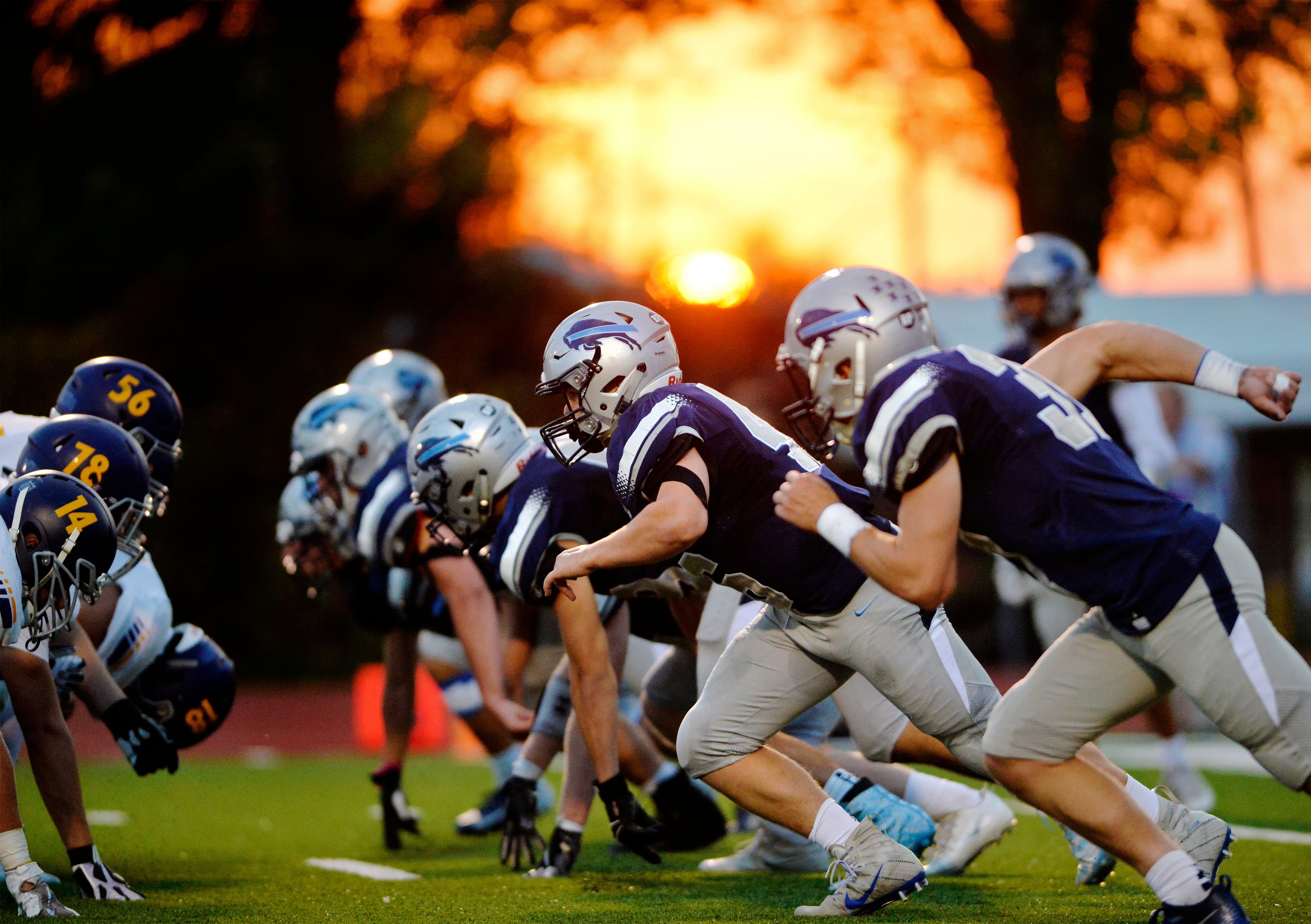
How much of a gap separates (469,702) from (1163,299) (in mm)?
12897

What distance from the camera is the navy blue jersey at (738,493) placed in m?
3.71

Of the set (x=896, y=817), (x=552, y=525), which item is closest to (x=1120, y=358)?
(x=896, y=817)

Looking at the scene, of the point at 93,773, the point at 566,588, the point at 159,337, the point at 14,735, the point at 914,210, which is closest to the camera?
the point at 566,588

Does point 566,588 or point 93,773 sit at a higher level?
point 566,588

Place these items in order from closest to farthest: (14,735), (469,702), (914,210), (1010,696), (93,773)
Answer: (1010,696)
(14,735)
(469,702)
(93,773)
(914,210)

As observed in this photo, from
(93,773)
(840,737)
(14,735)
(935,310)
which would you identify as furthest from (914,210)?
(14,735)

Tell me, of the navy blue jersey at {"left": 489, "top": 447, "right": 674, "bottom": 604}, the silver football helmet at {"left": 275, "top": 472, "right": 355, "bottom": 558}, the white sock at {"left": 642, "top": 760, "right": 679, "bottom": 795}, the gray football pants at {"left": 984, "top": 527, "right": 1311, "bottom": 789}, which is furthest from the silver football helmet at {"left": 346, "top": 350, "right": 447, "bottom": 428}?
the gray football pants at {"left": 984, "top": 527, "right": 1311, "bottom": 789}

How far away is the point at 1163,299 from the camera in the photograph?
16.8 metres

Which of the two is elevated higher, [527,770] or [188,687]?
[188,687]

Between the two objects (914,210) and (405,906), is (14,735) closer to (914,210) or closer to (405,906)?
(405,906)

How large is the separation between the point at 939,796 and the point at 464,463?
→ 1888 millimetres

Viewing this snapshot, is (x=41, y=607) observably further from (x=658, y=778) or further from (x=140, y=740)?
(x=658, y=778)

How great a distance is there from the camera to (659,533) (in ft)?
11.7

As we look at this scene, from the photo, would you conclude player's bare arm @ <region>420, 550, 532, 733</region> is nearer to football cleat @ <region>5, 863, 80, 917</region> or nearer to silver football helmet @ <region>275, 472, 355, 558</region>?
silver football helmet @ <region>275, 472, 355, 558</region>
